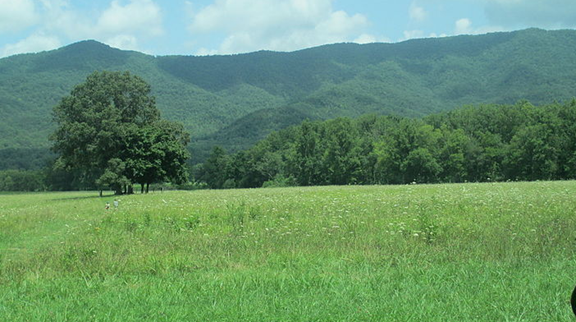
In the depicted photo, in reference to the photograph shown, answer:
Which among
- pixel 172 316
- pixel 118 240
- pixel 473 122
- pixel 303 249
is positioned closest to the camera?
pixel 172 316

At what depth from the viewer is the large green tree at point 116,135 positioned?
50906mm

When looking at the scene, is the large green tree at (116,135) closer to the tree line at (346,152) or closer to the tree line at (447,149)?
the tree line at (346,152)

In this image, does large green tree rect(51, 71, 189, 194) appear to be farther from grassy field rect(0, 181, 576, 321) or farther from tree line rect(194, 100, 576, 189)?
tree line rect(194, 100, 576, 189)

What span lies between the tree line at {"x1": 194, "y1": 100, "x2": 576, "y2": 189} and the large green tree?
145 feet

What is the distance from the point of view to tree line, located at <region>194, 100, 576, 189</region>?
2847 inches

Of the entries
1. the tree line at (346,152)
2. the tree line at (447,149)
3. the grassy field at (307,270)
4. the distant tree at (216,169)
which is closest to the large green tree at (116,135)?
the tree line at (346,152)

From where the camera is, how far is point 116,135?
5247cm

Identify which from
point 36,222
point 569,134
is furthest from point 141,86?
point 569,134

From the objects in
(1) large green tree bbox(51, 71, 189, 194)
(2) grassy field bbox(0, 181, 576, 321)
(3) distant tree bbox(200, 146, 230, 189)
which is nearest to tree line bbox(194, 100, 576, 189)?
(3) distant tree bbox(200, 146, 230, 189)

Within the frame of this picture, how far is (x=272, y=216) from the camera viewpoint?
17.2m

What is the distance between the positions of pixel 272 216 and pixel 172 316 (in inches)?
417

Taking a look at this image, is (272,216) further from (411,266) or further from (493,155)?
(493,155)

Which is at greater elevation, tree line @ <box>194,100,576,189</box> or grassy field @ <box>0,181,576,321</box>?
tree line @ <box>194,100,576,189</box>

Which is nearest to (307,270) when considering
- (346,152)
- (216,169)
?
(346,152)
